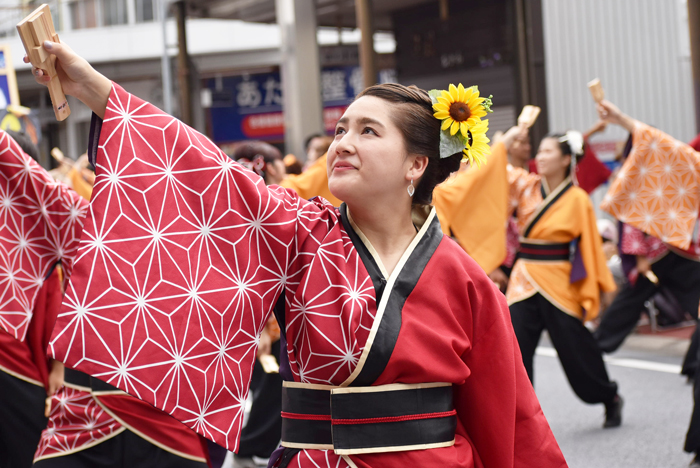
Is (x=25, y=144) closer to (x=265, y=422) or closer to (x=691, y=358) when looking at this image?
(x=265, y=422)

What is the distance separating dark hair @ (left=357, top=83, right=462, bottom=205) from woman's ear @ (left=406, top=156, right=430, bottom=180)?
0.05 feet

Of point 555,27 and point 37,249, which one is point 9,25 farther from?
point 37,249

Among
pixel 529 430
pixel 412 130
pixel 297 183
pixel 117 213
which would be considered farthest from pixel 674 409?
pixel 117 213

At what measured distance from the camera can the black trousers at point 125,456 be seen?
8.75 feet

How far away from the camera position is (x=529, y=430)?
2.06m

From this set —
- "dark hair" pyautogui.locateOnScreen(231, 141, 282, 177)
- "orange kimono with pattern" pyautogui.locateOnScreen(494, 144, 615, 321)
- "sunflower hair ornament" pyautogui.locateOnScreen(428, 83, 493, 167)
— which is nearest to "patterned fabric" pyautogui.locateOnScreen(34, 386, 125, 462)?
"sunflower hair ornament" pyautogui.locateOnScreen(428, 83, 493, 167)

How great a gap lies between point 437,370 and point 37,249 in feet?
5.01

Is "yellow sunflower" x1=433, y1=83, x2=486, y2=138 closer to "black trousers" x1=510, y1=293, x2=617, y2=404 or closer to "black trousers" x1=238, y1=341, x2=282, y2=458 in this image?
"black trousers" x1=238, y1=341, x2=282, y2=458

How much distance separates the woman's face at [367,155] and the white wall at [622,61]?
7.74m

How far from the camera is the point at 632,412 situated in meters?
5.19

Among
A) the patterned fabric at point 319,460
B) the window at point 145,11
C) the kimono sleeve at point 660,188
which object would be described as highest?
the window at point 145,11

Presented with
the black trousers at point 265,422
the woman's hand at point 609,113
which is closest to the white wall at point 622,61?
the woman's hand at point 609,113

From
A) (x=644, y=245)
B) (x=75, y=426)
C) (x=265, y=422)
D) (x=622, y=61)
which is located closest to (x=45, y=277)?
(x=75, y=426)

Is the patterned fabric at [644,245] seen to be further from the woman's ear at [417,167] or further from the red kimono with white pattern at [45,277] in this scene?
the woman's ear at [417,167]
